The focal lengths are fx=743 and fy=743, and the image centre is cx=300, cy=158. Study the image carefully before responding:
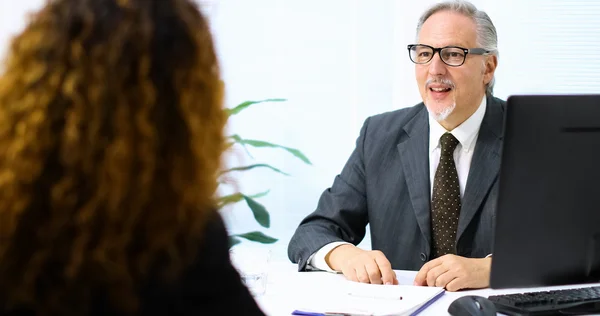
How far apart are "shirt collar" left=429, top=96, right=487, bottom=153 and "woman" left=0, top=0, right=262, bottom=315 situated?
1.52 m

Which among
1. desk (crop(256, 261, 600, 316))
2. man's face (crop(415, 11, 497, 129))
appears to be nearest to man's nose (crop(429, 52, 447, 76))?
man's face (crop(415, 11, 497, 129))

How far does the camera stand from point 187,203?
2.99 feet

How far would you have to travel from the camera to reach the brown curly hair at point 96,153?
87 centimetres

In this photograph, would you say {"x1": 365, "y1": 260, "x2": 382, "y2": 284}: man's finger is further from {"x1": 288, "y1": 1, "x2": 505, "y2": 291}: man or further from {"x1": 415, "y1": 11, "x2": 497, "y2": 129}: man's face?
{"x1": 415, "y1": 11, "x2": 497, "y2": 129}: man's face

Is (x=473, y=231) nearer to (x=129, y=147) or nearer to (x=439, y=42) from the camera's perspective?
(x=439, y=42)

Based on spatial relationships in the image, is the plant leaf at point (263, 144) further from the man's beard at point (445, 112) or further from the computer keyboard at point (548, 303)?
the computer keyboard at point (548, 303)

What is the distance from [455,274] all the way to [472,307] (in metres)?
0.28

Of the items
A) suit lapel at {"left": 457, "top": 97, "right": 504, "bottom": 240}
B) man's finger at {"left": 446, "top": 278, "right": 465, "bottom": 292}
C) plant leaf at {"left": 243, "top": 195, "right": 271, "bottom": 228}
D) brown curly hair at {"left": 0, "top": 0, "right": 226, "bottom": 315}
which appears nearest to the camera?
brown curly hair at {"left": 0, "top": 0, "right": 226, "bottom": 315}

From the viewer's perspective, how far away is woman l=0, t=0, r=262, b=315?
866 millimetres

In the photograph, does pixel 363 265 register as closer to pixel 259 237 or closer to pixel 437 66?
pixel 437 66

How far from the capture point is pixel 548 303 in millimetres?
1585

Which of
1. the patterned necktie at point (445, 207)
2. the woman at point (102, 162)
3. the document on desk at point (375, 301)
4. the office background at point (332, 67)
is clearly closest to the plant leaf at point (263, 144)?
the office background at point (332, 67)

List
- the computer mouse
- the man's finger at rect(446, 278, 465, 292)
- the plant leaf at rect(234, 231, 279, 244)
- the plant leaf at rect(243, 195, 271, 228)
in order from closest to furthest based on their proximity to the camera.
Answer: the computer mouse < the man's finger at rect(446, 278, 465, 292) < the plant leaf at rect(243, 195, 271, 228) < the plant leaf at rect(234, 231, 279, 244)

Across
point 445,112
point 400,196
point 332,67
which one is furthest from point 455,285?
point 332,67
